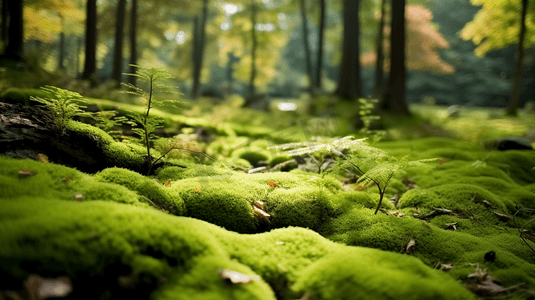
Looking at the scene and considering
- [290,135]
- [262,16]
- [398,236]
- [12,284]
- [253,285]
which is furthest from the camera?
[262,16]

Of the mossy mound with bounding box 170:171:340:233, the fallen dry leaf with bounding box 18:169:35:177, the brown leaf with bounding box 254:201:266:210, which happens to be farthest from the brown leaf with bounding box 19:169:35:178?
the brown leaf with bounding box 254:201:266:210

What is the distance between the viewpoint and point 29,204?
174 cm

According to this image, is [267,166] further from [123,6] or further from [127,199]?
[123,6]

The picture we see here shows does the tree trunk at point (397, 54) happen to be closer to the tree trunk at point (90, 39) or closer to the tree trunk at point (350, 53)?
the tree trunk at point (350, 53)

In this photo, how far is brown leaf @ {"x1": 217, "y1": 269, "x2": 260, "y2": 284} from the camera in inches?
61.0

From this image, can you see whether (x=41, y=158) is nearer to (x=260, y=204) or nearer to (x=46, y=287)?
(x=46, y=287)

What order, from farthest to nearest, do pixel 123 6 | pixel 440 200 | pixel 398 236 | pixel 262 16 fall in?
pixel 262 16, pixel 123 6, pixel 440 200, pixel 398 236

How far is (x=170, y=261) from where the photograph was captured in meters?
1.64

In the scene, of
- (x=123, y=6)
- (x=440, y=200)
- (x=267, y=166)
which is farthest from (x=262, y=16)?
(x=440, y=200)

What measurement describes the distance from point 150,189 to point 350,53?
1111 cm

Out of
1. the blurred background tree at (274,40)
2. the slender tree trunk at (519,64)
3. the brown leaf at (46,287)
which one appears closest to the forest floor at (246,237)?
the brown leaf at (46,287)

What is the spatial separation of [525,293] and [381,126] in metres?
6.66

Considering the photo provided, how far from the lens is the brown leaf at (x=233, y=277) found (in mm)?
1550

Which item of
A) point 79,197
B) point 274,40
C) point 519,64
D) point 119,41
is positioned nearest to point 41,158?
point 79,197
